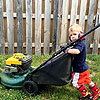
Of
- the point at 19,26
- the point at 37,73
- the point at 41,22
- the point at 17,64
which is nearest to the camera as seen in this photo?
the point at 37,73

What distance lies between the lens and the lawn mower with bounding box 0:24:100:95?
2.41 meters

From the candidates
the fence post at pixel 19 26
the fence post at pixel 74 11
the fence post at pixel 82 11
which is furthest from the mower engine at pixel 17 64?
the fence post at pixel 82 11

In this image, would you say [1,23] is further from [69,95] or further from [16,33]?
[69,95]

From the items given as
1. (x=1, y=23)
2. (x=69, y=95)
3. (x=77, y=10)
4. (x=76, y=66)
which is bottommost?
(x=69, y=95)

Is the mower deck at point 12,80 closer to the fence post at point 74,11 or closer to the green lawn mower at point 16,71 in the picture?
the green lawn mower at point 16,71

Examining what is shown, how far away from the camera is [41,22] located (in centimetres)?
471

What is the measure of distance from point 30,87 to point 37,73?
26cm

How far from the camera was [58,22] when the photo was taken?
452cm

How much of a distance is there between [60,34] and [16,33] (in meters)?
1.25

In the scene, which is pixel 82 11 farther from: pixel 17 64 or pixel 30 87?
pixel 30 87

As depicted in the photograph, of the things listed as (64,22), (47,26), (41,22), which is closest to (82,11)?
(64,22)

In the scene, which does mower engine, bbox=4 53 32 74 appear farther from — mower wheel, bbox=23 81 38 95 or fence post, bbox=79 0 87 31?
fence post, bbox=79 0 87 31

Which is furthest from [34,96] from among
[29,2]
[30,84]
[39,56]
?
[29,2]

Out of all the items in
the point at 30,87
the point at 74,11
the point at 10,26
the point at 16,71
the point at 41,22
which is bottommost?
the point at 30,87
